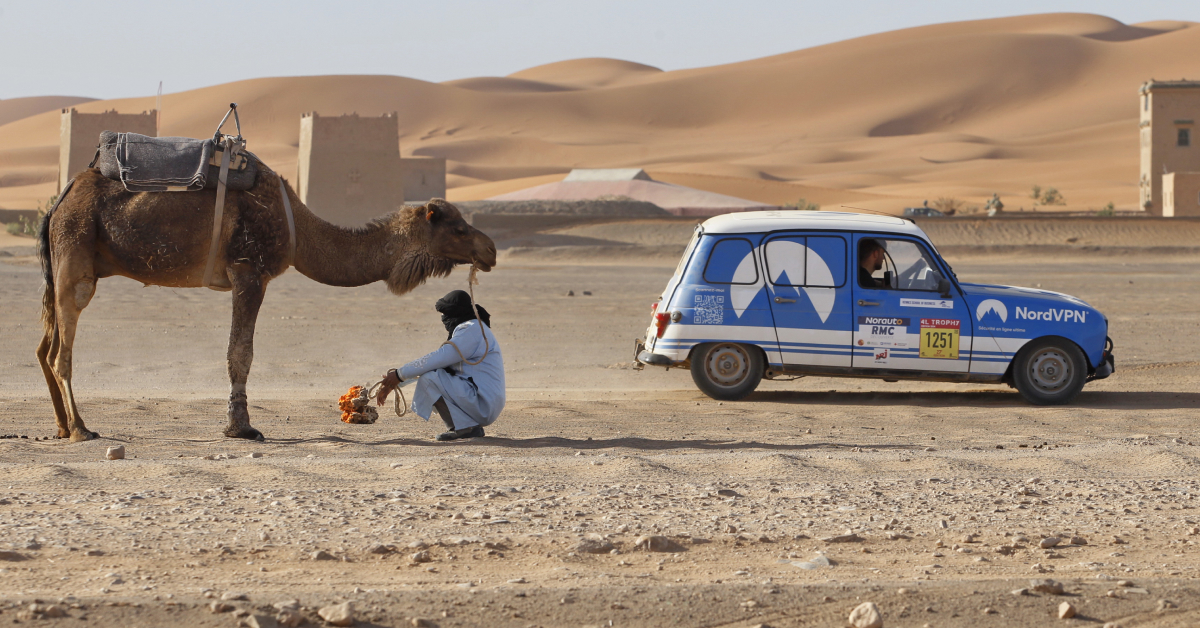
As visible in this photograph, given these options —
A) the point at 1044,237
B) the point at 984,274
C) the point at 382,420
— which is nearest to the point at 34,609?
the point at 382,420

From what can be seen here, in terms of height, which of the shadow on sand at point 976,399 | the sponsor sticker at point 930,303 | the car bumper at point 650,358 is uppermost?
the sponsor sticker at point 930,303

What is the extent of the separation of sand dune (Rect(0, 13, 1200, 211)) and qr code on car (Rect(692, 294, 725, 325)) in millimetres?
96337

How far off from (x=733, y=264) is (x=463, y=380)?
3754 millimetres

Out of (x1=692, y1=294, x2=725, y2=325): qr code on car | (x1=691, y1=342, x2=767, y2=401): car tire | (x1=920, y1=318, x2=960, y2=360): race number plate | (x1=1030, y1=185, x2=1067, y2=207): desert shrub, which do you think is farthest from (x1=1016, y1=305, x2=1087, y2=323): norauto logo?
(x1=1030, y1=185, x2=1067, y2=207): desert shrub

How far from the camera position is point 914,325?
11.1 metres

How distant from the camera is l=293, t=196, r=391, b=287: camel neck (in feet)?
28.6

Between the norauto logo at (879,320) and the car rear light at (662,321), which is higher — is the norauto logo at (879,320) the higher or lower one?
the higher one

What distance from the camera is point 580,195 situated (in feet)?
249

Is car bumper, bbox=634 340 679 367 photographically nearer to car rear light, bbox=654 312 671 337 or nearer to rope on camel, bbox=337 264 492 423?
car rear light, bbox=654 312 671 337

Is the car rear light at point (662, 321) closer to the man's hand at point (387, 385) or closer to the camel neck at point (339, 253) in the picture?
the camel neck at point (339, 253)

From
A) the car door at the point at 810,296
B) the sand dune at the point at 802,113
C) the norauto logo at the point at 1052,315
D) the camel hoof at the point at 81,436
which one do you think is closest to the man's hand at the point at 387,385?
the camel hoof at the point at 81,436

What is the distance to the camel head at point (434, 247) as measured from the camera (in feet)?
28.1

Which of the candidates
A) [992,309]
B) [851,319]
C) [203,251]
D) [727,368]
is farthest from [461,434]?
[992,309]

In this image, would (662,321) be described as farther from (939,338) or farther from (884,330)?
(939,338)
